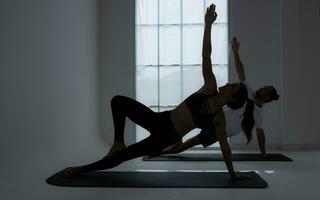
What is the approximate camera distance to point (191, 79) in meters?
5.47

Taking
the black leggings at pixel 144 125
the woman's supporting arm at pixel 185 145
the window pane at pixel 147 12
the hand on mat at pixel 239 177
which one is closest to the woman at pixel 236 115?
the woman's supporting arm at pixel 185 145

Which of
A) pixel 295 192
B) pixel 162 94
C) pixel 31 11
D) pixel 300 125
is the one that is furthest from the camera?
pixel 162 94

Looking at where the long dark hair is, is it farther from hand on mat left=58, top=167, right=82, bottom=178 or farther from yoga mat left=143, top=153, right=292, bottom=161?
yoga mat left=143, top=153, right=292, bottom=161

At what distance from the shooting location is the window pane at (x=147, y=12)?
18.2 ft

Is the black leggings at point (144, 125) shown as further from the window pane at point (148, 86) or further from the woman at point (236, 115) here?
the window pane at point (148, 86)

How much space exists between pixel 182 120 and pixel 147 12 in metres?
3.33

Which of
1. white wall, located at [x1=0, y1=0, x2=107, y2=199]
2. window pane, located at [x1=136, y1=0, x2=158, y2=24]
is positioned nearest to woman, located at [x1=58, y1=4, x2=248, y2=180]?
white wall, located at [x1=0, y1=0, x2=107, y2=199]

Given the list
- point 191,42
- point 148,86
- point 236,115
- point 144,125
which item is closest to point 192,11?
point 191,42

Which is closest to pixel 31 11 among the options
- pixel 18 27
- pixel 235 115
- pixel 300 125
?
pixel 18 27

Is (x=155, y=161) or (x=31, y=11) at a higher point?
(x=31, y=11)

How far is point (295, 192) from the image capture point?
7.89ft

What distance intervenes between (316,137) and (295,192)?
3.05 m

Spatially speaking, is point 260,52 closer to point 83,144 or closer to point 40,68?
point 83,144

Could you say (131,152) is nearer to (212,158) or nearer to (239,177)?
(239,177)
